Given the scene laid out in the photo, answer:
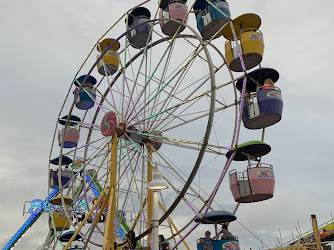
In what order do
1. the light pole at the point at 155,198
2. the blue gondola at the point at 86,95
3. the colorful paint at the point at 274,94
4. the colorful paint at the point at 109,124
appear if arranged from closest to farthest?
1. the light pole at the point at 155,198
2. the colorful paint at the point at 274,94
3. the colorful paint at the point at 109,124
4. the blue gondola at the point at 86,95

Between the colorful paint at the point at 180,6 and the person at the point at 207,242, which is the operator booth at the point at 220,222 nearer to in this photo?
the person at the point at 207,242

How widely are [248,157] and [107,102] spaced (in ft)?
20.3

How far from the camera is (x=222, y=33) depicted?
13836 mm

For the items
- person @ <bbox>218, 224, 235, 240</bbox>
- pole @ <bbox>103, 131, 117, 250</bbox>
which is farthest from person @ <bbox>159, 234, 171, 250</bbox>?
person @ <bbox>218, 224, 235, 240</bbox>

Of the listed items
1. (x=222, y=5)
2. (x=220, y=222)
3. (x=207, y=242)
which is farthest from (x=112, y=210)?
(x=222, y=5)

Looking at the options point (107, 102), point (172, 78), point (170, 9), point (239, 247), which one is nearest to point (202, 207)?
point (239, 247)

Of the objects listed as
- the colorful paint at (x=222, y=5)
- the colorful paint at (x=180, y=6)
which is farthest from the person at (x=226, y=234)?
the colorful paint at (x=180, y=6)

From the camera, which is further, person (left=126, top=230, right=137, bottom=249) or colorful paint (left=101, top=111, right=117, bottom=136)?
colorful paint (left=101, top=111, right=117, bottom=136)

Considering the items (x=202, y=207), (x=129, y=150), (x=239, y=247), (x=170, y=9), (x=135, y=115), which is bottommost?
(x=239, y=247)

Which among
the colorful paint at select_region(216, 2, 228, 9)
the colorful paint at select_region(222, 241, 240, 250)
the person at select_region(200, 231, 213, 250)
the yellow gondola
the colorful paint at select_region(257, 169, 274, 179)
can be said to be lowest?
the colorful paint at select_region(222, 241, 240, 250)

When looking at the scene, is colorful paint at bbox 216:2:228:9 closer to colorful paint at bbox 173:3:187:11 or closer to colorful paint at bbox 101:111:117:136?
colorful paint at bbox 173:3:187:11

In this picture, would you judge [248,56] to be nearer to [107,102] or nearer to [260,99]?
[260,99]

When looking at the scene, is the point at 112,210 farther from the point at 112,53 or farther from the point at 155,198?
the point at 112,53

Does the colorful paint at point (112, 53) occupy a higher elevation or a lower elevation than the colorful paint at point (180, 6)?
lower
